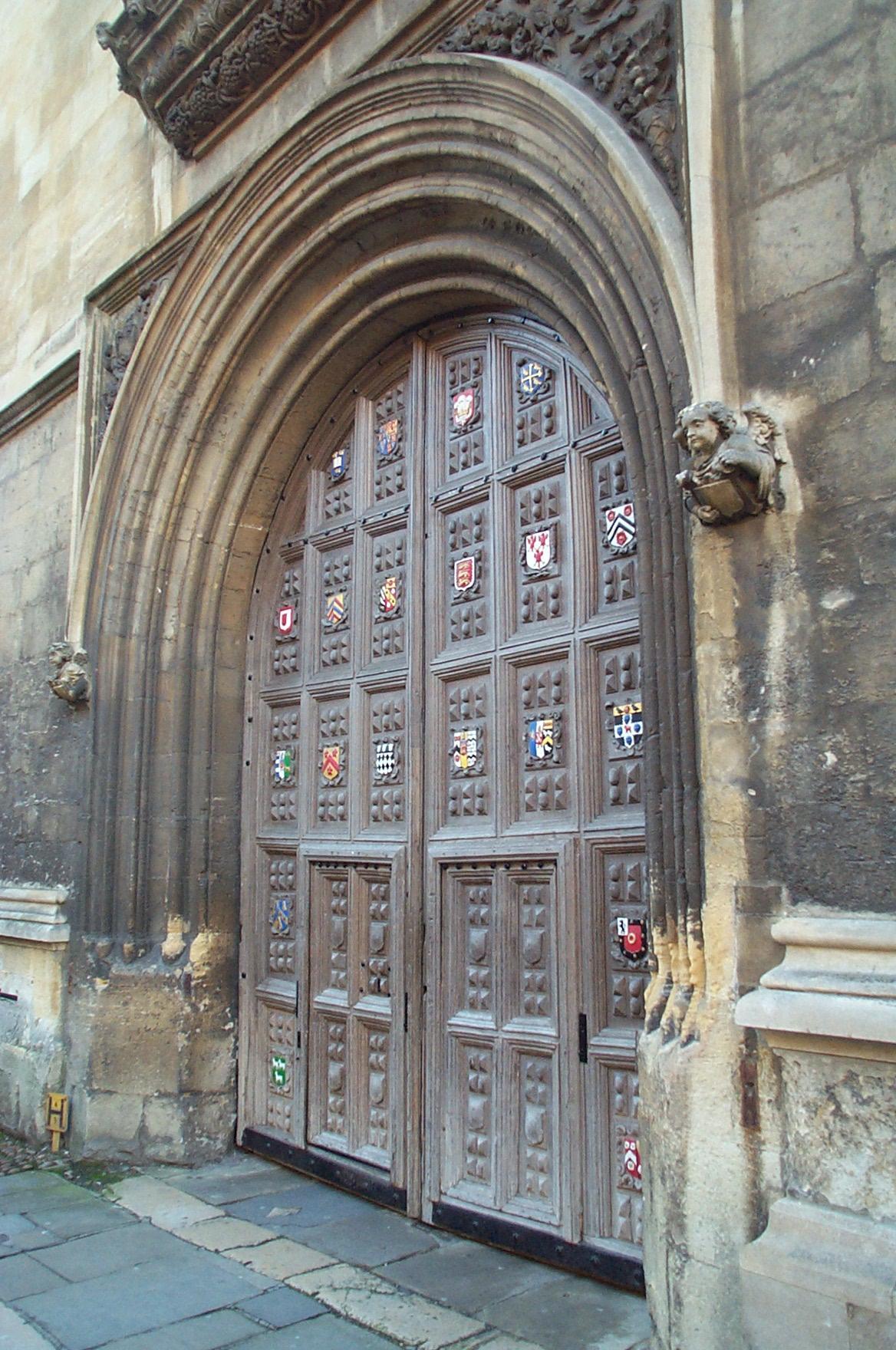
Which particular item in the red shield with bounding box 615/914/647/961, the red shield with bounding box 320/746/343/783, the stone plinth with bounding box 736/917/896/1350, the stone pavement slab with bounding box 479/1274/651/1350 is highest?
the red shield with bounding box 320/746/343/783

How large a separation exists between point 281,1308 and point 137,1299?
459mm

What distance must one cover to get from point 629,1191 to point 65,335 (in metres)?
5.06

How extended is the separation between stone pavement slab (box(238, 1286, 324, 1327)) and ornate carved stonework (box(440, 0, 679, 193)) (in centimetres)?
334

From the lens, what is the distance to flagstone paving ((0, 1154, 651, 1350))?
9.37ft

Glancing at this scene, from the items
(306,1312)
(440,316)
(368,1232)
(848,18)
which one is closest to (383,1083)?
(368,1232)

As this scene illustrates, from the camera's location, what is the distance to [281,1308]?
3.03 metres

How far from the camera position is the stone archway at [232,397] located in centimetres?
350

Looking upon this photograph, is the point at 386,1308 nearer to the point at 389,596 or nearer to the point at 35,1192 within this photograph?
the point at 35,1192

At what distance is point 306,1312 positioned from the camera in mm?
3006

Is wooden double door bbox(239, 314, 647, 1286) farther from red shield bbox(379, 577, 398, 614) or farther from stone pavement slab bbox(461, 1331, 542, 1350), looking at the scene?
stone pavement slab bbox(461, 1331, 542, 1350)

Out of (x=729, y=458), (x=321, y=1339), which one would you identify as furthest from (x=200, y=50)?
(x=321, y=1339)

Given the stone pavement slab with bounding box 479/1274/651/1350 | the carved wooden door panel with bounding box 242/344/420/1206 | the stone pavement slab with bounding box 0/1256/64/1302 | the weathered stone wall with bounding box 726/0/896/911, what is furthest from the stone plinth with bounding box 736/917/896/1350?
the stone pavement slab with bounding box 0/1256/64/1302

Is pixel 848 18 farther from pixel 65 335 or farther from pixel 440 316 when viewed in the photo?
pixel 65 335

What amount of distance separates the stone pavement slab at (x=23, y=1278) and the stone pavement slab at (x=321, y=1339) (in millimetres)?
834
